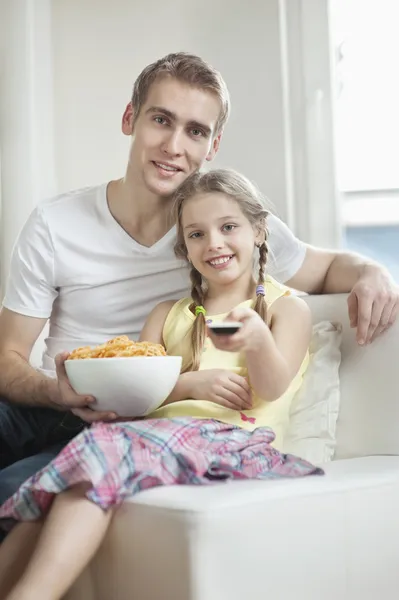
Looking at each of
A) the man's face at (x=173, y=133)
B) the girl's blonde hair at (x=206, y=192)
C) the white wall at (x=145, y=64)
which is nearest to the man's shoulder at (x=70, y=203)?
the man's face at (x=173, y=133)

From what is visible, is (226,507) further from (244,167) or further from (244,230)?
(244,167)

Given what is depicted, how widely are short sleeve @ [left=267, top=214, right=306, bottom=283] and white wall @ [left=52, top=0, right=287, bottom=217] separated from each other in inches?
34.4

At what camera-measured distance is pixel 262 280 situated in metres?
1.83

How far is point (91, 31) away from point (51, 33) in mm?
142

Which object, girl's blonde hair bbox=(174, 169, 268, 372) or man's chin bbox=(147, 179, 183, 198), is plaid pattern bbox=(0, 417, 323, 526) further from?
man's chin bbox=(147, 179, 183, 198)

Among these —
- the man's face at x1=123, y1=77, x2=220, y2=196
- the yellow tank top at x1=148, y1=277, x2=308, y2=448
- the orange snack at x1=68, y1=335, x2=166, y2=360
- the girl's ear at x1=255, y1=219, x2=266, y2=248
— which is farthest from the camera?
the man's face at x1=123, y1=77, x2=220, y2=196

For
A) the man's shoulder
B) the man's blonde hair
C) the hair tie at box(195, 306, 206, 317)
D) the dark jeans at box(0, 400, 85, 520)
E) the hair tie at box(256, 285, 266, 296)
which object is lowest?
the dark jeans at box(0, 400, 85, 520)

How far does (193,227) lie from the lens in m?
1.81

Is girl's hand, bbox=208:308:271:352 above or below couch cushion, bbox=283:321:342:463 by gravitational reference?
above

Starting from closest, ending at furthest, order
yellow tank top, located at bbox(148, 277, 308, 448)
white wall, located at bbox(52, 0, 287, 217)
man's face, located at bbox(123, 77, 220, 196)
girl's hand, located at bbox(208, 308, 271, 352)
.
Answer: girl's hand, located at bbox(208, 308, 271, 352)
yellow tank top, located at bbox(148, 277, 308, 448)
man's face, located at bbox(123, 77, 220, 196)
white wall, located at bbox(52, 0, 287, 217)

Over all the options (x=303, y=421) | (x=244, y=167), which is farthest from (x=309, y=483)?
(x=244, y=167)

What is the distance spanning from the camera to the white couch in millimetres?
1188

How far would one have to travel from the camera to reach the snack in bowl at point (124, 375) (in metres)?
1.46

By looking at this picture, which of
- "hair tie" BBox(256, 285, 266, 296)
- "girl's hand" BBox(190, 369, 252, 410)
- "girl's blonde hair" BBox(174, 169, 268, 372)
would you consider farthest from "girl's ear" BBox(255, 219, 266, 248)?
"girl's hand" BBox(190, 369, 252, 410)
